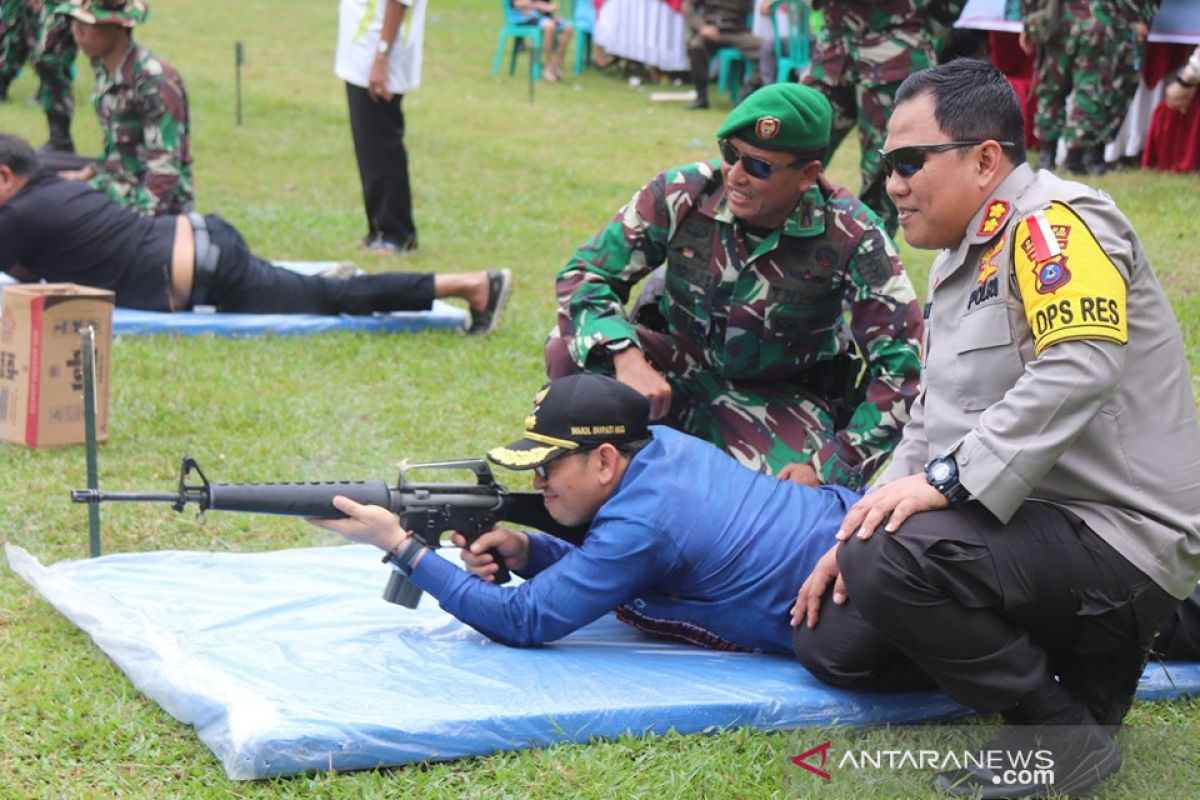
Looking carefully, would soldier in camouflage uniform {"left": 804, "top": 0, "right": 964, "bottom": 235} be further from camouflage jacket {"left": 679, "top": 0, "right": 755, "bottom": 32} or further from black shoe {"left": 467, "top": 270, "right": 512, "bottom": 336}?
camouflage jacket {"left": 679, "top": 0, "right": 755, "bottom": 32}

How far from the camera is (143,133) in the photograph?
7441 mm

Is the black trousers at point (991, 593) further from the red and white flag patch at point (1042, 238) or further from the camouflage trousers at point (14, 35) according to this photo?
the camouflage trousers at point (14, 35)

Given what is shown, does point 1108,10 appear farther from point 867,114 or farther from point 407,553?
point 407,553

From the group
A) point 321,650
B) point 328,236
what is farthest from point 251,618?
point 328,236

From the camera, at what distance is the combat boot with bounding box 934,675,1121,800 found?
318 centimetres

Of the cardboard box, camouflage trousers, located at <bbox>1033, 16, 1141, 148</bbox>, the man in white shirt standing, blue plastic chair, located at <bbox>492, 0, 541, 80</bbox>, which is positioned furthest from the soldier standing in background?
the cardboard box

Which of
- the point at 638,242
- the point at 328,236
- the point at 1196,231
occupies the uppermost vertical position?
the point at 638,242

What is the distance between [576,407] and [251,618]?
1.05 meters

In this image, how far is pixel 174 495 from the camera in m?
3.55

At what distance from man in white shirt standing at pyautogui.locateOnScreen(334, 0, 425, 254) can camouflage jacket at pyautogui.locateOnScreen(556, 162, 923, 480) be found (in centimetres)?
444

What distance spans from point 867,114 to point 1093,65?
135 inches

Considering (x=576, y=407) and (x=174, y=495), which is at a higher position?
(x=576, y=407)

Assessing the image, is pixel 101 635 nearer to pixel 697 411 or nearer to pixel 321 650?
pixel 321 650

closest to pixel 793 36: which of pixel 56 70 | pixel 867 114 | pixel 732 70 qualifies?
pixel 732 70
